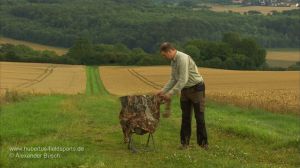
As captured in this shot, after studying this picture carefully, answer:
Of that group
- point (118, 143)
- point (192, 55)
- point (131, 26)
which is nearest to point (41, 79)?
point (192, 55)

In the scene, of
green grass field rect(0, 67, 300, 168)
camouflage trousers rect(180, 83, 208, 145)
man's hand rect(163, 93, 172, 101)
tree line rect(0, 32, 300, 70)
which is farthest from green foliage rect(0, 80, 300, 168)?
tree line rect(0, 32, 300, 70)

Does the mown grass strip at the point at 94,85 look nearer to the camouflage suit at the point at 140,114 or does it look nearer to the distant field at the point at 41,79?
the distant field at the point at 41,79

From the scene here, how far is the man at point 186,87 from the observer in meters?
11.6

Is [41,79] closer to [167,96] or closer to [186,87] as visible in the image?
[186,87]

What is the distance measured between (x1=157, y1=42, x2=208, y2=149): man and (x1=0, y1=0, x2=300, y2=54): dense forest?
95275 mm

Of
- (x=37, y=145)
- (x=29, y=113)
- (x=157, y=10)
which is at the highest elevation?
(x=37, y=145)

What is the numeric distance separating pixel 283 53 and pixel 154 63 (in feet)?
113

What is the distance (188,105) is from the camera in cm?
1242

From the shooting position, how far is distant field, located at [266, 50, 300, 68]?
88775mm

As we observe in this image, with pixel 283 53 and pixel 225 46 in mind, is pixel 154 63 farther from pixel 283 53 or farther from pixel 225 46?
Result: pixel 283 53

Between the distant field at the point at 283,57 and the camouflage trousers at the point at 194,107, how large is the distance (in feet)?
246

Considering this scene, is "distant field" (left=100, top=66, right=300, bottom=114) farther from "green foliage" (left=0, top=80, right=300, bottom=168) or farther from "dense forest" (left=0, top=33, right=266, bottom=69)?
"green foliage" (left=0, top=80, right=300, bottom=168)

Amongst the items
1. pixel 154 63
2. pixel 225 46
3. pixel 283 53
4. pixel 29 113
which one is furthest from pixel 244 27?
pixel 29 113

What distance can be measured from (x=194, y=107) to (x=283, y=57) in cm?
8849
